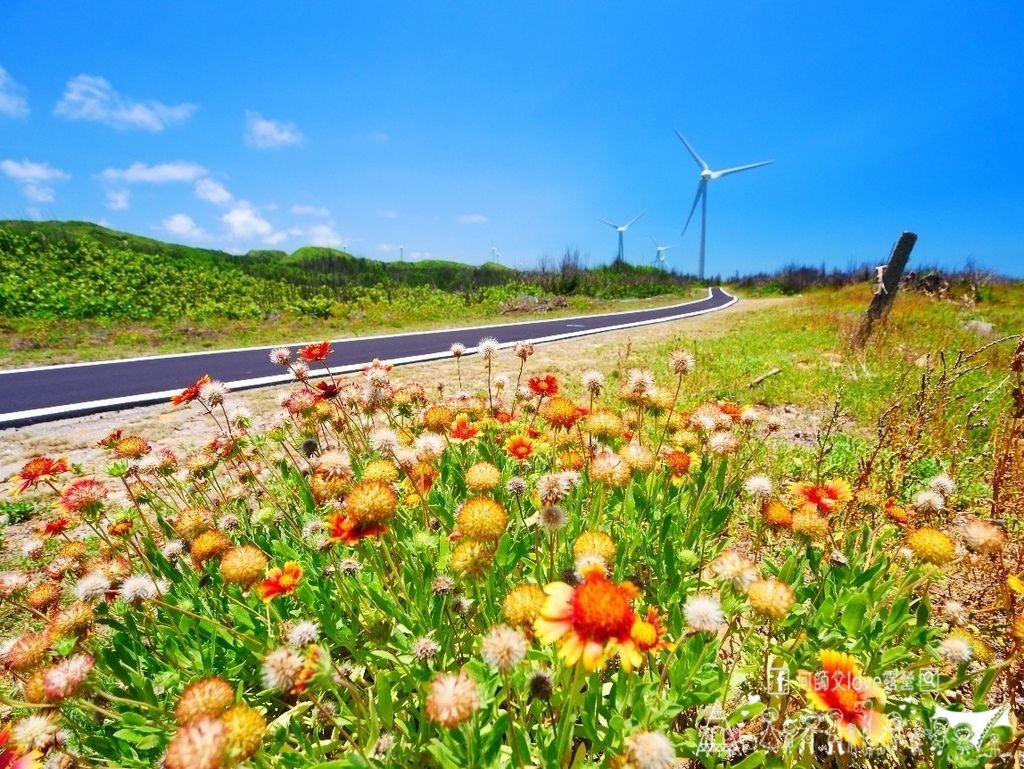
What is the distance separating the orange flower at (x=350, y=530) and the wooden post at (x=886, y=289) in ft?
27.3

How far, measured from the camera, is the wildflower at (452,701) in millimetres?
917

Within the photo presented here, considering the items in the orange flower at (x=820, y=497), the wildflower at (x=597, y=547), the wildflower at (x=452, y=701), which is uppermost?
the orange flower at (x=820, y=497)

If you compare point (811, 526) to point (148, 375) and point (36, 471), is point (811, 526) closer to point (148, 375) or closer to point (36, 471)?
point (36, 471)

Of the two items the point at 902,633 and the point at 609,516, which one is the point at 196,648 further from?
the point at 902,633

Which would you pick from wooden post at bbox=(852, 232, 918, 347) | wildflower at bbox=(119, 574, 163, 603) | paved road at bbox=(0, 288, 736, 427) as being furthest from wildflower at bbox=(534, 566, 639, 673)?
wooden post at bbox=(852, 232, 918, 347)

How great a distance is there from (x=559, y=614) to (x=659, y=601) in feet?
3.12

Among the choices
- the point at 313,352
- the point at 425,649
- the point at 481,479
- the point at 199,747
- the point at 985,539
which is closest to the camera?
the point at 199,747

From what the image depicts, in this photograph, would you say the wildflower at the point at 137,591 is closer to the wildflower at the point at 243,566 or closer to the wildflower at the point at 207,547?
the wildflower at the point at 207,547

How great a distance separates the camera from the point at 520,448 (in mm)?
2107

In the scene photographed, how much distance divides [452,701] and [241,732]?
41 centimetres

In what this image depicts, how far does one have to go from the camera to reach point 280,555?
6.82 feet

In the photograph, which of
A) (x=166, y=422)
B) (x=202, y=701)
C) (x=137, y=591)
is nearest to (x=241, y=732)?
(x=202, y=701)

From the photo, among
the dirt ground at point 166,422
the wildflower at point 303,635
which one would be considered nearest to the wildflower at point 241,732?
the wildflower at point 303,635

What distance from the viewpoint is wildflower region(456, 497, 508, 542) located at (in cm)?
131
